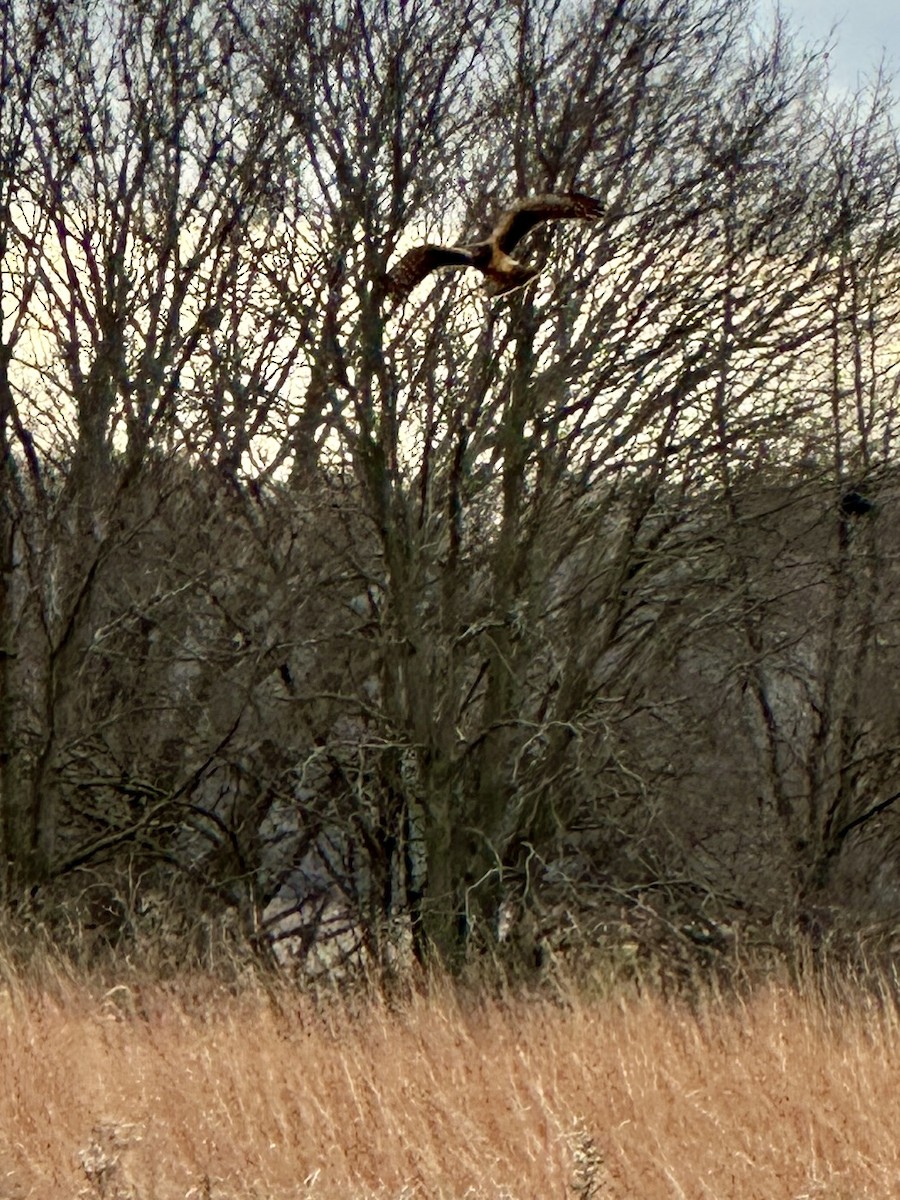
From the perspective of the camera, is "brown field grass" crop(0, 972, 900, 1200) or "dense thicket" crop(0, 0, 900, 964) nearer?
"brown field grass" crop(0, 972, 900, 1200)

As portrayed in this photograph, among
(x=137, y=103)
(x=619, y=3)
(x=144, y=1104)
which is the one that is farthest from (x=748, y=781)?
(x=144, y=1104)

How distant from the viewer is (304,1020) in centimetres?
731

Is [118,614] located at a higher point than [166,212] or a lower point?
lower

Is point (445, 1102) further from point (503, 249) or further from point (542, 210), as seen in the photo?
point (503, 249)

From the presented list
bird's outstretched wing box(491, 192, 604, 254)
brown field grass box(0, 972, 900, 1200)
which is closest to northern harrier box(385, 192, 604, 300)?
bird's outstretched wing box(491, 192, 604, 254)

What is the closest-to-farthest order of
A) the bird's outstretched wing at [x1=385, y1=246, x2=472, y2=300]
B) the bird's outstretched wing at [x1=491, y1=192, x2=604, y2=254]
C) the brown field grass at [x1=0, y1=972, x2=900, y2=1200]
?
the brown field grass at [x1=0, y1=972, x2=900, y2=1200]
the bird's outstretched wing at [x1=491, y1=192, x2=604, y2=254]
the bird's outstretched wing at [x1=385, y1=246, x2=472, y2=300]

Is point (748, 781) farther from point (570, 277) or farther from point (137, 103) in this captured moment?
point (137, 103)

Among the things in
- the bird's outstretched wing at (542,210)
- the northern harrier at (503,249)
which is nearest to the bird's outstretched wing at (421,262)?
the northern harrier at (503,249)

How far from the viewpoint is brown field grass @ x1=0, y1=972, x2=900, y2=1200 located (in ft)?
17.7

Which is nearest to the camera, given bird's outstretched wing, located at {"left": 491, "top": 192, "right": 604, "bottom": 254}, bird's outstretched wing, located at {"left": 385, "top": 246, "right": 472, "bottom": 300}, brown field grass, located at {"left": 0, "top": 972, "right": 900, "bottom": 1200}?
brown field grass, located at {"left": 0, "top": 972, "right": 900, "bottom": 1200}

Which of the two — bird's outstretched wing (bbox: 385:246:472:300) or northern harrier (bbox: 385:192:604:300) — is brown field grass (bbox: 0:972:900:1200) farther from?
bird's outstretched wing (bbox: 385:246:472:300)

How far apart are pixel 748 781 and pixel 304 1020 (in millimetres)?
6903

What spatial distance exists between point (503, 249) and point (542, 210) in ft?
1.78

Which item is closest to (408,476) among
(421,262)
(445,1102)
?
(421,262)
